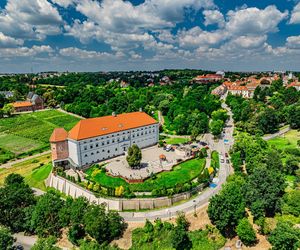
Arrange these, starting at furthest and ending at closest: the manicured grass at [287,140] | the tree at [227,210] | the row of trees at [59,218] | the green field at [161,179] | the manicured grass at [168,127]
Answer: the manicured grass at [168,127] → the manicured grass at [287,140] → the green field at [161,179] → the row of trees at [59,218] → the tree at [227,210]

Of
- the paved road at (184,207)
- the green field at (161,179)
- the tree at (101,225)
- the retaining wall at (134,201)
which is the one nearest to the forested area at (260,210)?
the paved road at (184,207)

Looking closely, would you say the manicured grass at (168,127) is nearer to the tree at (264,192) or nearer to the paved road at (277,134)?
the paved road at (277,134)

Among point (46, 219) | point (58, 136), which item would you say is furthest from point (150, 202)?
point (58, 136)

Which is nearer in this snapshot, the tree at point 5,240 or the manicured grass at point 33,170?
the tree at point 5,240

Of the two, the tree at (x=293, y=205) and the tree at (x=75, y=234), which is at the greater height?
the tree at (x=293, y=205)

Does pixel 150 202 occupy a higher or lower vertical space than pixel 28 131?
higher

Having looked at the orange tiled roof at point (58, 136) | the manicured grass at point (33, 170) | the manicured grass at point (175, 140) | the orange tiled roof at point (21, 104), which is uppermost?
the orange tiled roof at point (58, 136)

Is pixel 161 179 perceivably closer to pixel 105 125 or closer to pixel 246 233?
pixel 246 233
